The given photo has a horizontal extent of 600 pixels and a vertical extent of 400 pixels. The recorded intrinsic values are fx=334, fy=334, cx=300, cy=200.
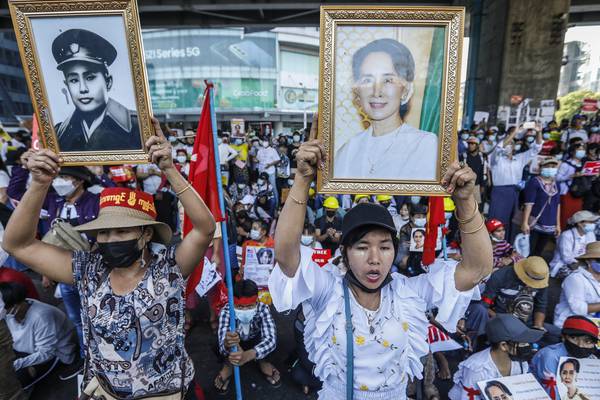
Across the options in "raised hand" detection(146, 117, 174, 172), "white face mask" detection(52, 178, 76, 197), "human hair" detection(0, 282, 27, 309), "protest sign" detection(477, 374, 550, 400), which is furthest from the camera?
"white face mask" detection(52, 178, 76, 197)

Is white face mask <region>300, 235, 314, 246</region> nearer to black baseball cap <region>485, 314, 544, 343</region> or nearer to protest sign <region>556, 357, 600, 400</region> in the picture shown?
black baseball cap <region>485, 314, 544, 343</region>

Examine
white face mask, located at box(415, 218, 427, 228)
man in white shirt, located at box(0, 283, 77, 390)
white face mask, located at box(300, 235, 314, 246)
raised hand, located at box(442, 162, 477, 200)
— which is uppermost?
raised hand, located at box(442, 162, 477, 200)

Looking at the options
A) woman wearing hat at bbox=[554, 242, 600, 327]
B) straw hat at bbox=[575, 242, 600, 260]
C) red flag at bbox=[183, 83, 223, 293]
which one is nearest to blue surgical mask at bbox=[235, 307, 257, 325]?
red flag at bbox=[183, 83, 223, 293]

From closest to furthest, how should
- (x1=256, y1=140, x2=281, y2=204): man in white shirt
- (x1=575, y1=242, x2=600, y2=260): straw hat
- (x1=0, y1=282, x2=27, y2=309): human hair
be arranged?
(x1=0, y1=282, x2=27, y2=309): human hair, (x1=575, y1=242, x2=600, y2=260): straw hat, (x1=256, y1=140, x2=281, y2=204): man in white shirt

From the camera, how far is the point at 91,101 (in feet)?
6.01

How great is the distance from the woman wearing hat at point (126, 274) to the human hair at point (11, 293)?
1.73 meters

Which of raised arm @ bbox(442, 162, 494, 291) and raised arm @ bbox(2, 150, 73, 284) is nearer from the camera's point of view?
raised arm @ bbox(442, 162, 494, 291)

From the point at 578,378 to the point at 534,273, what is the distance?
4.08ft

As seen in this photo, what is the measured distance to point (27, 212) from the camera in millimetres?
1805

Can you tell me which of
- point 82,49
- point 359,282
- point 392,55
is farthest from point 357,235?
point 82,49

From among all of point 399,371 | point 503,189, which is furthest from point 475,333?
point 503,189

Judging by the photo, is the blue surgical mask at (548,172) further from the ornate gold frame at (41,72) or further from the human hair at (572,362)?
the ornate gold frame at (41,72)

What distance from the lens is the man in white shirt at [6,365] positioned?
8.95 ft

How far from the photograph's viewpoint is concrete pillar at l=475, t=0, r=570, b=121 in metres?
12.5
